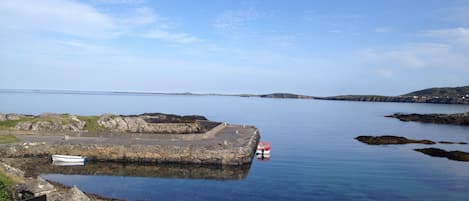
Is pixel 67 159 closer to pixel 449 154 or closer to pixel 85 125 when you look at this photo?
pixel 85 125

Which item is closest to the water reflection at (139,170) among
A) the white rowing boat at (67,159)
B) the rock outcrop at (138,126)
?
the white rowing boat at (67,159)

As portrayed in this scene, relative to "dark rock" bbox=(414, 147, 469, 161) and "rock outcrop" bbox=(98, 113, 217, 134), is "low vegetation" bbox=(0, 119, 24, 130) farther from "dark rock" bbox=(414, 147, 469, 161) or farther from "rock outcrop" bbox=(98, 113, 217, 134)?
"dark rock" bbox=(414, 147, 469, 161)

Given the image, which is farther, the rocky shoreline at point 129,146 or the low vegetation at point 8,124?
the low vegetation at point 8,124

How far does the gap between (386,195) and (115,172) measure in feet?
61.3

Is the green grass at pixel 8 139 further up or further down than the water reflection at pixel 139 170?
further up

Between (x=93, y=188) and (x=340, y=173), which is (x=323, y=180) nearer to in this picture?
(x=340, y=173)

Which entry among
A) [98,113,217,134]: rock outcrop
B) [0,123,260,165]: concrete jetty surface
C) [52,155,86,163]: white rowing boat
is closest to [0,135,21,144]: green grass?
[0,123,260,165]: concrete jetty surface

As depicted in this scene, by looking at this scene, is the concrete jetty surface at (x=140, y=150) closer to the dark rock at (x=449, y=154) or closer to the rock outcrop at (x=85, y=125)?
the rock outcrop at (x=85, y=125)

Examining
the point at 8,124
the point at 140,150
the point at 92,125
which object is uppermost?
the point at 8,124

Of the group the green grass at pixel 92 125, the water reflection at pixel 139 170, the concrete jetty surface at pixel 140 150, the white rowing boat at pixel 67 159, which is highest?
the green grass at pixel 92 125

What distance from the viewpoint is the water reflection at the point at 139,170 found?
1131 inches

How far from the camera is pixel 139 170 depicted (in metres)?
30.2

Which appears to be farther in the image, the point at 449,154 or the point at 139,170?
the point at 449,154

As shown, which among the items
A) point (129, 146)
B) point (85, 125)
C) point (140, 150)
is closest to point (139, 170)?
point (140, 150)
